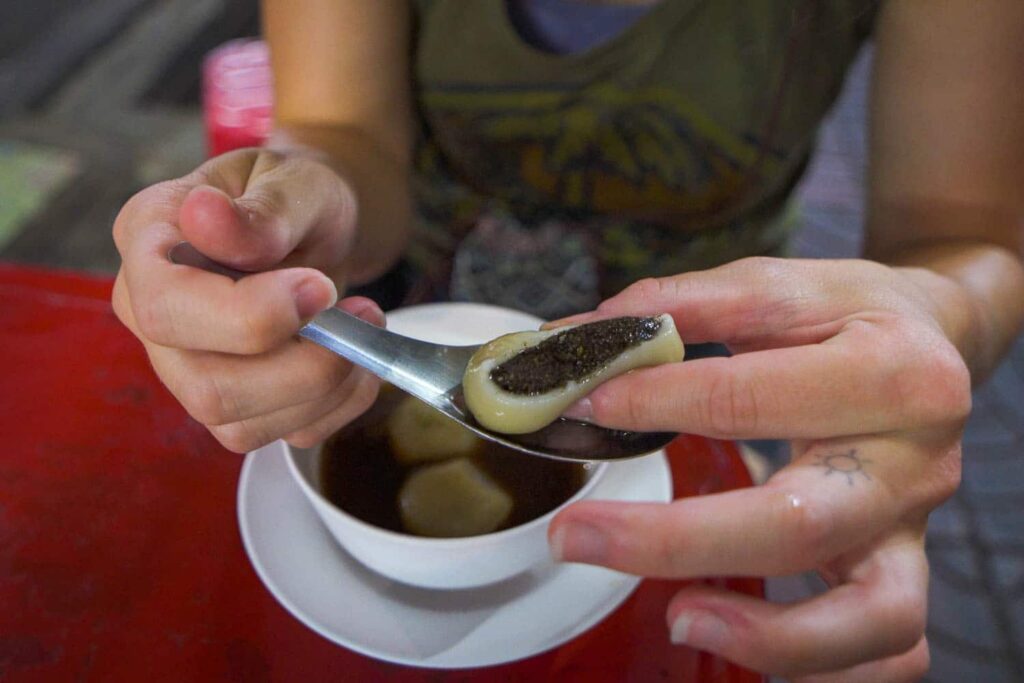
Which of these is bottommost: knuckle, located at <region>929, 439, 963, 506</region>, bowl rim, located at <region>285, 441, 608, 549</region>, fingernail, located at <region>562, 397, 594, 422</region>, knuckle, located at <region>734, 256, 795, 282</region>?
bowl rim, located at <region>285, 441, 608, 549</region>

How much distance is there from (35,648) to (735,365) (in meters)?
0.51

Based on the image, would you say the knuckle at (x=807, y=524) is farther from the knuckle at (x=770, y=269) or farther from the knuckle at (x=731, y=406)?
the knuckle at (x=770, y=269)

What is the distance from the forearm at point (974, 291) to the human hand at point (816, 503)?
0.12 meters

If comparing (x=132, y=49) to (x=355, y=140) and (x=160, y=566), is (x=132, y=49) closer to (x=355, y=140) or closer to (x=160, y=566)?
(x=355, y=140)

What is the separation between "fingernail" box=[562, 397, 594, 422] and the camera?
468 millimetres

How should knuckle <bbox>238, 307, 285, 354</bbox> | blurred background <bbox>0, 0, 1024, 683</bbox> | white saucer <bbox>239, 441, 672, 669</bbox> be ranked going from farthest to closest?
blurred background <bbox>0, 0, 1024, 683</bbox>
white saucer <bbox>239, 441, 672, 669</bbox>
knuckle <bbox>238, 307, 285, 354</bbox>

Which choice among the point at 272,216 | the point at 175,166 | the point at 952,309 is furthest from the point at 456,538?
the point at 175,166

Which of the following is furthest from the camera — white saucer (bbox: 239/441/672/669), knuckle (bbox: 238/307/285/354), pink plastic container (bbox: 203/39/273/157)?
pink plastic container (bbox: 203/39/273/157)

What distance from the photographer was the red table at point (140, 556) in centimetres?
51

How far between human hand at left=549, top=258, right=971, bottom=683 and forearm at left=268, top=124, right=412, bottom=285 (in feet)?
1.17

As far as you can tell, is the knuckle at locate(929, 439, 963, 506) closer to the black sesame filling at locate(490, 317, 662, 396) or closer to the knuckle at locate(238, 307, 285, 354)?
the black sesame filling at locate(490, 317, 662, 396)

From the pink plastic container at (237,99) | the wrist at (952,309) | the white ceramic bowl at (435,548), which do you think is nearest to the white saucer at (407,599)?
the white ceramic bowl at (435,548)

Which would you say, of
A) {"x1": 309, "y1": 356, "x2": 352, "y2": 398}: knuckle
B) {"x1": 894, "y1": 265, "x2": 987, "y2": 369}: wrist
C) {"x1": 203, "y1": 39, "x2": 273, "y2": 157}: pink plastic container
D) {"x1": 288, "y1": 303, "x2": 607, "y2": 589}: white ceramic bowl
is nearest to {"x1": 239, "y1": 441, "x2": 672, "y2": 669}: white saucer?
{"x1": 288, "y1": 303, "x2": 607, "y2": 589}: white ceramic bowl

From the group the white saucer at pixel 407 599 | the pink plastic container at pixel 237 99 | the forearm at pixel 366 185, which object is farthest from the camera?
the pink plastic container at pixel 237 99
